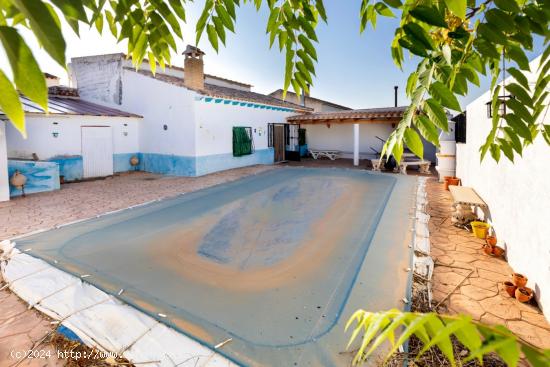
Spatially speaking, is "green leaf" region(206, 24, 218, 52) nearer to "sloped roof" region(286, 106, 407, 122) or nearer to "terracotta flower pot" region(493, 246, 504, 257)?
"terracotta flower pot" region(493, 246, 504, 257)

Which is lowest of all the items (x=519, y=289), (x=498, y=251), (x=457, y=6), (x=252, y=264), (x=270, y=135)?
(x=252, y=264)

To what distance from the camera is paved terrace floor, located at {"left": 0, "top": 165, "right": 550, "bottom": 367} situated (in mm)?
3564

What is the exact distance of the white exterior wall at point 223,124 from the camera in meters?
14.3

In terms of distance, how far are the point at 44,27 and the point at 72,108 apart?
1575 cm

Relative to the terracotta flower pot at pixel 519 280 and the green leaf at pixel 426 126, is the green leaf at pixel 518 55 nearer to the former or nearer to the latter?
the green leaf at pixel 426 126

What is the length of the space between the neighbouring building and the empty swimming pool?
5.18 meters

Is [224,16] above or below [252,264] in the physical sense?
above

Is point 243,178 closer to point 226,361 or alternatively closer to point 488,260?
point 488,260

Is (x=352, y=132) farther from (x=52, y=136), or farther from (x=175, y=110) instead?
(x=52, y=136)

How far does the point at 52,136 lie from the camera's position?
481 inches

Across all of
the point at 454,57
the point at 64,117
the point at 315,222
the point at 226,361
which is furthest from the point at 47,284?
the point at 64,117

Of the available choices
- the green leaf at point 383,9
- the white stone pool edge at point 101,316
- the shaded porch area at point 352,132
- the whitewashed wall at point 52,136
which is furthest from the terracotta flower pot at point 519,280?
the whitewashed wall at point 52,136

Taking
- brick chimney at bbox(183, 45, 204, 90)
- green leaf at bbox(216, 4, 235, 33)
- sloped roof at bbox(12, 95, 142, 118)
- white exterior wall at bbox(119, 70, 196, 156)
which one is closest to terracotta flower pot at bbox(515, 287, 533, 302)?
green leaf at bbox(216, 4, 235, 33)

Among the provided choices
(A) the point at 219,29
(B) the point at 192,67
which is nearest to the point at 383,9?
(A) the point at 219,29
